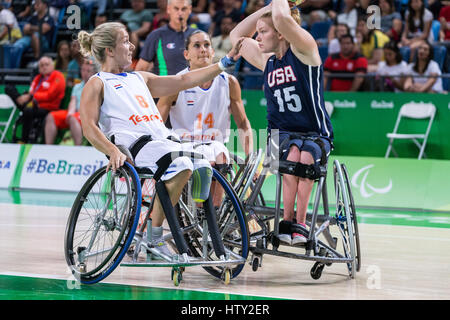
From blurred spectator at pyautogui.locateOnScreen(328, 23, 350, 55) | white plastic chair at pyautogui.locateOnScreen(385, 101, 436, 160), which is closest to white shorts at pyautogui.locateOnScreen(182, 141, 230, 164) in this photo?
white plastic chair at pyautogui.locateOnScreen(385, 101, 436, 160)

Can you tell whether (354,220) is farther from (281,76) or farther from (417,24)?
(417,24)

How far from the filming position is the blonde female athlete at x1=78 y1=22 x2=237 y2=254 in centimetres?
457

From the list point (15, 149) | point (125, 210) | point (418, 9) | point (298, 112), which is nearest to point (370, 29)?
point (418, 9)

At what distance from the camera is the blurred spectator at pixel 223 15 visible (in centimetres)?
1289

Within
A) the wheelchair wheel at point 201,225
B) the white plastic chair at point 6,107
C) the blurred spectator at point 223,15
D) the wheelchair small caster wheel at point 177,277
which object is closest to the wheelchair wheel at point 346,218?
the wheelchair wheel at point 201,225

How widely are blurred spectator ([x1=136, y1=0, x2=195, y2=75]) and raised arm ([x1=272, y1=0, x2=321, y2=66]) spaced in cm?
284

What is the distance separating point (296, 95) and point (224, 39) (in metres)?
7.53

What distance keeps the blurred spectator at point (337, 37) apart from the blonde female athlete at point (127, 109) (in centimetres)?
667

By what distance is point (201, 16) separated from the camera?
13898mm

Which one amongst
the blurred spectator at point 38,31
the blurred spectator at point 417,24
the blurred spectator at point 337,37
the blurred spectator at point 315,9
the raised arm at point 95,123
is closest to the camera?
the raised arm at point 95,123

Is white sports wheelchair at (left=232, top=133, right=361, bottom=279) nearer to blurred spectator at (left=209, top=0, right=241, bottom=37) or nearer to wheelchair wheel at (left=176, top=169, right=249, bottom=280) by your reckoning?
wheelchair wheel at (left=176, top=169, right=249, bottom=280)

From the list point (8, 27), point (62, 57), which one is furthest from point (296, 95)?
point (8, 27)

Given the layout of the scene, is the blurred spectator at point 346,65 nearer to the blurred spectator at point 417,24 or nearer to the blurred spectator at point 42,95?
the blurred spectator at point 417,24
